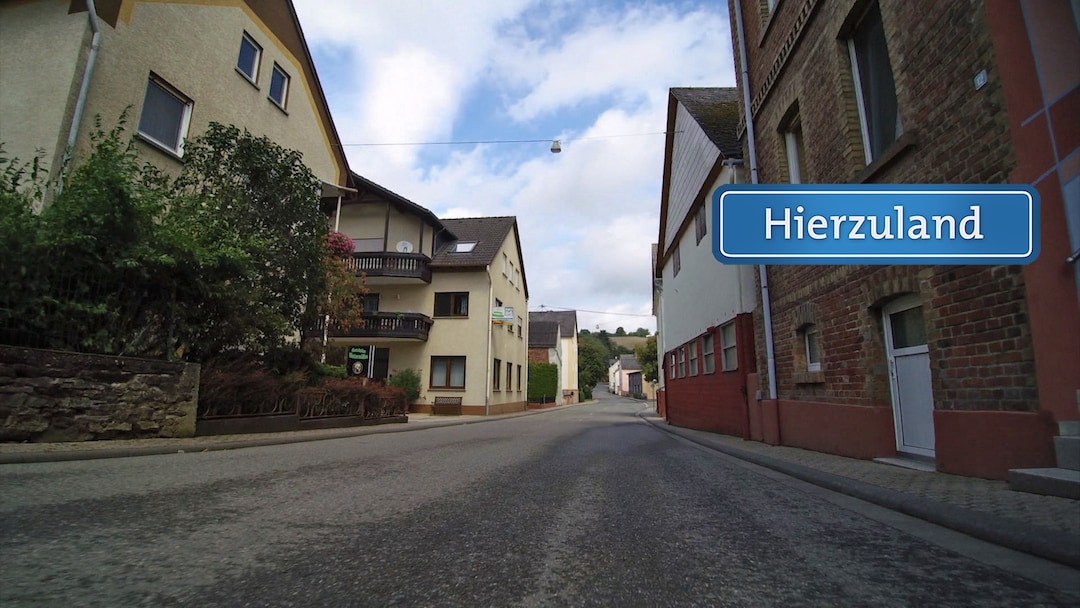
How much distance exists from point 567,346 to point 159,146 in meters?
54.3

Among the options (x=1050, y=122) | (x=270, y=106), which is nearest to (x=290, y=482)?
(x=1050, y=122)

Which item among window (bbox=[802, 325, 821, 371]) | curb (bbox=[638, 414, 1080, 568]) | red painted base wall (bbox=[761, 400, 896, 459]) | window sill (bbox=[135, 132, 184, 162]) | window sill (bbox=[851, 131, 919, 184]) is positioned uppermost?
window sill (bbox=[135, 132, 184, 162])

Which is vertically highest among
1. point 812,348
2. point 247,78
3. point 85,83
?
point 247,78

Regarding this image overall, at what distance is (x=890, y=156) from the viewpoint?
5.79 meters

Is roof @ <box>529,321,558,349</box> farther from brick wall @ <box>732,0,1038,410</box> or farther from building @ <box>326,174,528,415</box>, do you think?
brick wall @ <box>732,0,1038,410</box>

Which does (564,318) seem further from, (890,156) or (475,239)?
(890,156)

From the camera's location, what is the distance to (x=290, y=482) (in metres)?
4.83

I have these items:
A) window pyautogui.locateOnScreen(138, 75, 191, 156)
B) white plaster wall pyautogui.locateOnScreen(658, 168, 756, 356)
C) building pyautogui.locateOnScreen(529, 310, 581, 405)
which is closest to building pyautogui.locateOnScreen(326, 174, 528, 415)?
white plaster wall pyautogui.locateOnScreen(658, 168, 756, 356)

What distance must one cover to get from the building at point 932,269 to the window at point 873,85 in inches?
0.9

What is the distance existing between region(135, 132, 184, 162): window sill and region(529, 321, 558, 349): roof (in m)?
42.0

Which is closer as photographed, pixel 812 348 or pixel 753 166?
pixel 812 348

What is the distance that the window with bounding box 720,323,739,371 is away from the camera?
1198 centimetres

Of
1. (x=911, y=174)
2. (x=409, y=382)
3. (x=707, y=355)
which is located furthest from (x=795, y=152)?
(x=409, y=382)

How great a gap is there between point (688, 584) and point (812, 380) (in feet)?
21.3
